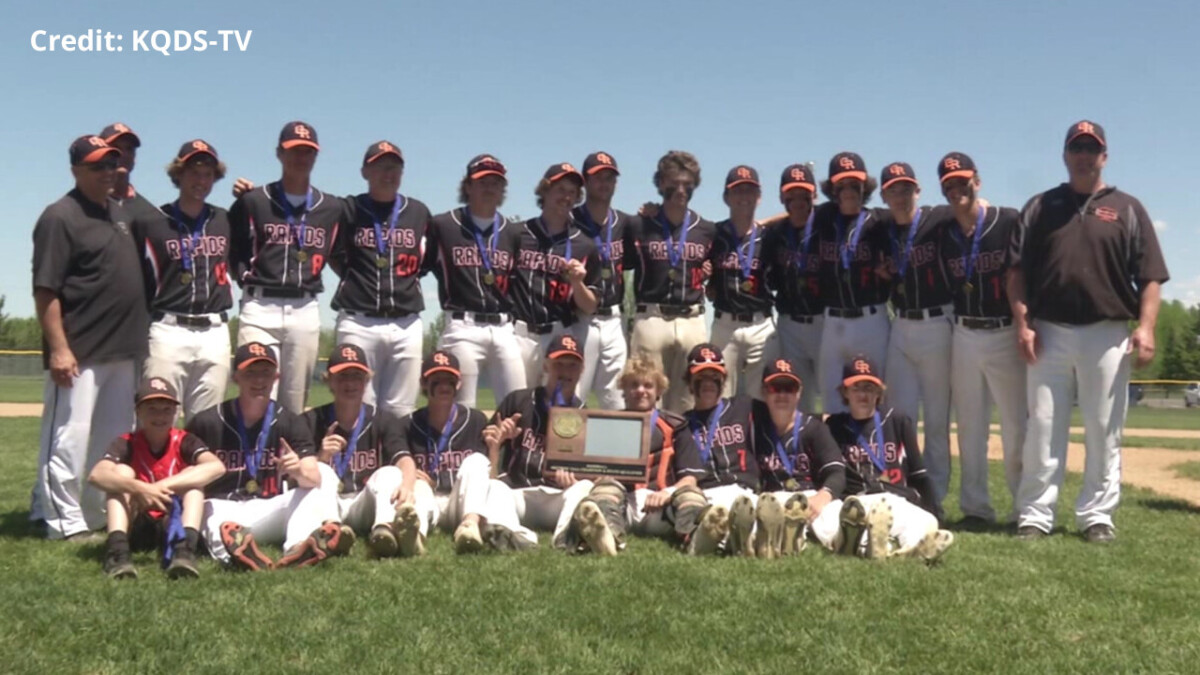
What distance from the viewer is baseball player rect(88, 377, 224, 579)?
5180 millimetres

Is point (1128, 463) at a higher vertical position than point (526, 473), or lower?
lower

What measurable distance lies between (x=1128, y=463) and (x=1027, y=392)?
7.66 meters

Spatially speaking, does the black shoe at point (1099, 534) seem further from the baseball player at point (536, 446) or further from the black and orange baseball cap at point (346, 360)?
the black and orange baseball cap at point (346, 360)

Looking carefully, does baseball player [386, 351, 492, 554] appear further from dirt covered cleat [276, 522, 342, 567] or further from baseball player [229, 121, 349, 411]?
baseball player [229, 121, 349, 411]

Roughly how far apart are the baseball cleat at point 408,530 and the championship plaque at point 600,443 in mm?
1078

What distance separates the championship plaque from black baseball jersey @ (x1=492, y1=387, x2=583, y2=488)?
11 cm

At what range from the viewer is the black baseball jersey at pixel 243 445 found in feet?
19.1

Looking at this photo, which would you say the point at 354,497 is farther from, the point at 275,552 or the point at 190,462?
the point at 190,462

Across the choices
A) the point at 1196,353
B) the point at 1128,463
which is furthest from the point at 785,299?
the point at 1196,353

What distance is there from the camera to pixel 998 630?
4277mm

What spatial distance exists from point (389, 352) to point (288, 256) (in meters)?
0.88

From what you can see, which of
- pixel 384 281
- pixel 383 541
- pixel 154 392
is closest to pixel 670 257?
pixel 384 281


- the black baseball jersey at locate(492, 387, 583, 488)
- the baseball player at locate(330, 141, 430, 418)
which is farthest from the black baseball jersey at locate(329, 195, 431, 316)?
the black baseball jersey at locate(492, 387, 583, 488)

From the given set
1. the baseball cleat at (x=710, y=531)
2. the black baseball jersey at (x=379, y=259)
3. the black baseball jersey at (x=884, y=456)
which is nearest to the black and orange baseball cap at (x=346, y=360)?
the black baseball jersey at (x=379, y=259)
